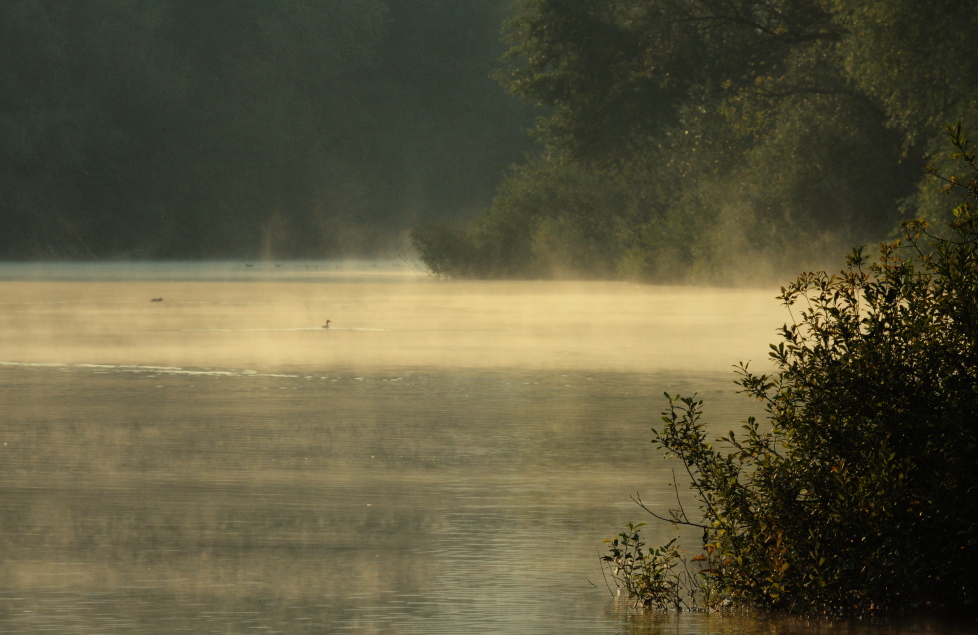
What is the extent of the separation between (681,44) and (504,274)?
2240cm

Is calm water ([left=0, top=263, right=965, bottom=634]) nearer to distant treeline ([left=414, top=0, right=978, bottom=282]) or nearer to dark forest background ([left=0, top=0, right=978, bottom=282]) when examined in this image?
dark forest background ([left=0, top=0, right=978, bottom=282])

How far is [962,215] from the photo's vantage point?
8.16 m

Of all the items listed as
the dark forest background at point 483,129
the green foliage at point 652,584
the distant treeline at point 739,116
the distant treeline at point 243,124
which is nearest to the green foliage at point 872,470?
the green foliage at point 652,584

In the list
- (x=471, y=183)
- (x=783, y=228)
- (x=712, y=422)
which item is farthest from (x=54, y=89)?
(x=712, y=422)

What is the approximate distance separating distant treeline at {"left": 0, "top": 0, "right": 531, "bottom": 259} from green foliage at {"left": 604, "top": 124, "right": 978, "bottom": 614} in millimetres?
89884

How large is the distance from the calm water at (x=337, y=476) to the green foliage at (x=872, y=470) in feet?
0.81

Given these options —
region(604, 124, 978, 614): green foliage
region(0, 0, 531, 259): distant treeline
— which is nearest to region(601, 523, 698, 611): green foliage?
region(604, 124, 978, 614): green foliage

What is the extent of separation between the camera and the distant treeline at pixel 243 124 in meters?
97.8

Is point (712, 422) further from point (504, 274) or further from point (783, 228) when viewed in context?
point (504, 274)

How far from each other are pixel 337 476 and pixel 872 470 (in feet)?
15.9

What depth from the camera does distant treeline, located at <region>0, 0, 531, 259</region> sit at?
9775cm

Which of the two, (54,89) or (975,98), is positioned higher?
(54,89)

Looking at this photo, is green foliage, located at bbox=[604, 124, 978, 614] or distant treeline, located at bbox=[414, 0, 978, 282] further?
distant treeline, located at bbox=[414, 0, 978, 282]

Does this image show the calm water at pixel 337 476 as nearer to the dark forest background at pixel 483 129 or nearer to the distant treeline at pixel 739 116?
the dark forest background at pixel 483 129
